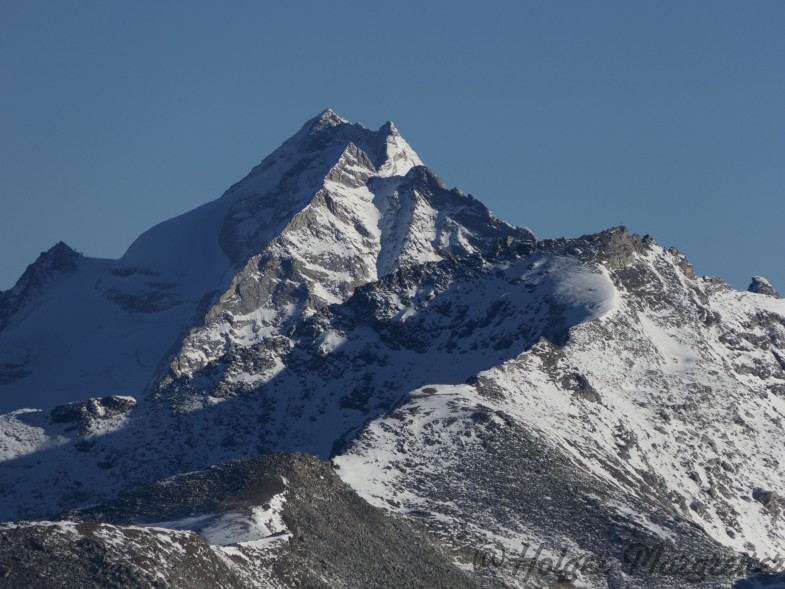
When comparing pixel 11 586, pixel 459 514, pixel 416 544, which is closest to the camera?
pixel 11 586

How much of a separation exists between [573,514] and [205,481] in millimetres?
32468

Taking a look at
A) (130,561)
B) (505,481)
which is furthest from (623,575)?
(130,561)

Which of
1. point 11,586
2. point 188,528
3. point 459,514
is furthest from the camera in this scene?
point 459,514

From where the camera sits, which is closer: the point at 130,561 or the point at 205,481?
the point at 130,561

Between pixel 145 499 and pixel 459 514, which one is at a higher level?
pixel 459 514

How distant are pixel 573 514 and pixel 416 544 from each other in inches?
860

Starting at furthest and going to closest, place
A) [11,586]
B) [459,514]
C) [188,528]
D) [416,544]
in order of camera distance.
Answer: [459,514] < [416,544] < [188,528] < [11,586]

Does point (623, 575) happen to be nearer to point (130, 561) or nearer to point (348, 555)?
point (348, 555)

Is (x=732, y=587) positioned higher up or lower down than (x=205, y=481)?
higher up

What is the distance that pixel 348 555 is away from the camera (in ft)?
542

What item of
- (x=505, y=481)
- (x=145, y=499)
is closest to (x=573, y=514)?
(x=505, y=481)

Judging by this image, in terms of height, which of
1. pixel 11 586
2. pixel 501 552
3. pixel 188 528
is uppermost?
pixel 501 552

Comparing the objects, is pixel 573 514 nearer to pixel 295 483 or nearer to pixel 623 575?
pixel 623 575

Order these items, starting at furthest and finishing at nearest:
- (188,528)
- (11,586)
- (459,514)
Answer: (459,514), (188,528), (11,586)
